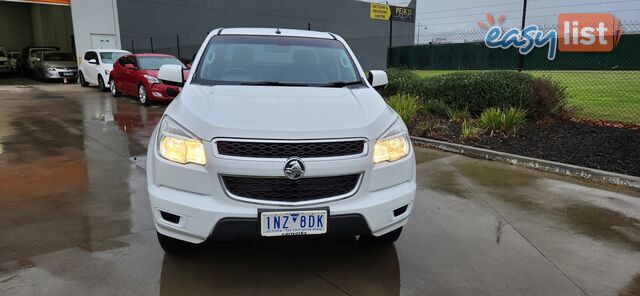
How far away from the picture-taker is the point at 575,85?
46.1ft

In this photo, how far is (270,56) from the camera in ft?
13.4

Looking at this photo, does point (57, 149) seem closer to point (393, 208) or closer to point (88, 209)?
point (88, 209)

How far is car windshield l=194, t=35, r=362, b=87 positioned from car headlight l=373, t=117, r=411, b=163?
3.01 feet

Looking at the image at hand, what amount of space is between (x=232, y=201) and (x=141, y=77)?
11.0 metres

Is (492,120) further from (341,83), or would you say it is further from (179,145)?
(179,145)

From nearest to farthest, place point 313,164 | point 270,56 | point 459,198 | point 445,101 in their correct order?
point 313,164 < point 270,56 < point 459,198 < point 445,101

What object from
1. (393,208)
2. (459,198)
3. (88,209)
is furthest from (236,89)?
(459,198)

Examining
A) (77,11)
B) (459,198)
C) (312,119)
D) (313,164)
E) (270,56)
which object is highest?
(77,11)

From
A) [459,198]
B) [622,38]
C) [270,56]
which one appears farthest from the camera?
[622,38]

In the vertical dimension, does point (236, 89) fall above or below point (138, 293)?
above

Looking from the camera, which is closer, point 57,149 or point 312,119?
point 312,119

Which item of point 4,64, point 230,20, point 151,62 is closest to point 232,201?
point 151,62

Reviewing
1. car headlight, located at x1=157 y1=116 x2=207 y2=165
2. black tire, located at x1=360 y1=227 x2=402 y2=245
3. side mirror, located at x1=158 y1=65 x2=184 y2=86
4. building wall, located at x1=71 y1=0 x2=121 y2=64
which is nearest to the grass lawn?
black tire, located at x1=360 y1=227 x2=402 y2=245

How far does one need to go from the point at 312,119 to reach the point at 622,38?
10602mm
